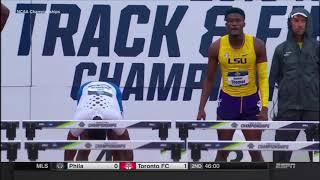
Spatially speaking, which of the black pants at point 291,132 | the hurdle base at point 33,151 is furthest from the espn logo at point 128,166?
the black pants at point 291,132

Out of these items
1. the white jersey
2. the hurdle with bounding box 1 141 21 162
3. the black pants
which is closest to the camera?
the hurdle with bounding box 1 141 21 162

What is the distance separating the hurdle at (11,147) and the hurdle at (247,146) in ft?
3.12

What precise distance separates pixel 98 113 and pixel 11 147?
2.86 feet

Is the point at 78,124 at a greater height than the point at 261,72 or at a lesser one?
lesser

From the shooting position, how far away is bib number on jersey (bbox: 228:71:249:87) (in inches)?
215

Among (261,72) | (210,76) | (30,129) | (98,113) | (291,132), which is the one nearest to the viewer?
(30,129)

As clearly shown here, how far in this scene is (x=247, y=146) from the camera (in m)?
3.84

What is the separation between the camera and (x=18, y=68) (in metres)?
6.05

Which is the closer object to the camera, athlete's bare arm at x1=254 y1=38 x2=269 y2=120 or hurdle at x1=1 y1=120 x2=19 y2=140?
hurdle at x1=1 y1=120 x2=19 y2=140

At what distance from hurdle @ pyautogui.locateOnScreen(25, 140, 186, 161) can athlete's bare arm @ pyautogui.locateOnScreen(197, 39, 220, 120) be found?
1793 mm

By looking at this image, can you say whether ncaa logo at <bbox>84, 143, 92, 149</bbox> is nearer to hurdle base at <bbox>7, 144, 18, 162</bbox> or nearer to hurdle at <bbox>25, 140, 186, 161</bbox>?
hurdle at <bbox>25, 140, 186, 161</bbox>

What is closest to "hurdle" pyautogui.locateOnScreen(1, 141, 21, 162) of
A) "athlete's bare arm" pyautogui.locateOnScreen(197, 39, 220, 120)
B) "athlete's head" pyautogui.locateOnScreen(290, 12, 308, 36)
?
"athlete's bare arm" pyautogui.locateOnScreen(197, 39, 220, 120)

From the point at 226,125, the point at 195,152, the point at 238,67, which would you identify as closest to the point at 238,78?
the point at 238,67

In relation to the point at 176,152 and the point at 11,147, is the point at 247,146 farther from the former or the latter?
the point at 11,147
